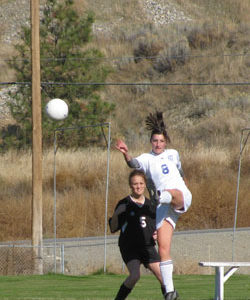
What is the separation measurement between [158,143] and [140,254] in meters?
1.17

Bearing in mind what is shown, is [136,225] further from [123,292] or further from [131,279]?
[123,292]

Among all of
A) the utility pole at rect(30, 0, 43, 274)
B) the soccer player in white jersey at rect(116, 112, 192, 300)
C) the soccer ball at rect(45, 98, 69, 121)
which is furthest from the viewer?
the utility pole at rect(30, 0, 43, 274)

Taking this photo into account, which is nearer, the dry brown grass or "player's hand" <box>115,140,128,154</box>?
"player's hand" <box>115,140,128,154</box>

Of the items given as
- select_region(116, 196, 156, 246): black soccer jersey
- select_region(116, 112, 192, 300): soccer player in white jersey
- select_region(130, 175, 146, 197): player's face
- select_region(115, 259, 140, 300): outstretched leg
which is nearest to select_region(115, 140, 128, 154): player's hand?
select_region(116, 112, 192, 300): soccer player in white jersey

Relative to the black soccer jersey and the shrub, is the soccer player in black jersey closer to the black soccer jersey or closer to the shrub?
the black soccer jersey

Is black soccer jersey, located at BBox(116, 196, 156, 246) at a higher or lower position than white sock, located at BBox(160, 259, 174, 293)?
higher

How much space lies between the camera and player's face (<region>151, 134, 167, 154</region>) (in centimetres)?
780

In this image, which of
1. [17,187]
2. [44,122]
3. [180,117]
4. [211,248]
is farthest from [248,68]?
[211,248]

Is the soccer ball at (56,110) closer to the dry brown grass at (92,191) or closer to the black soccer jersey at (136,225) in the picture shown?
the black soccer jersey at (136,225)

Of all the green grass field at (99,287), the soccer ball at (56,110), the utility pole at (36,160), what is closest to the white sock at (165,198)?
the green grass field at (99,287)

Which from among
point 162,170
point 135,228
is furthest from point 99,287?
point 162,170

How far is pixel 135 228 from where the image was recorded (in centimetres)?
766

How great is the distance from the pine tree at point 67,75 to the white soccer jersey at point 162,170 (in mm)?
25719

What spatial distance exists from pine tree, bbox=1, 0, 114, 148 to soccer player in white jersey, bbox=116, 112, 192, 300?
25.7 meters
